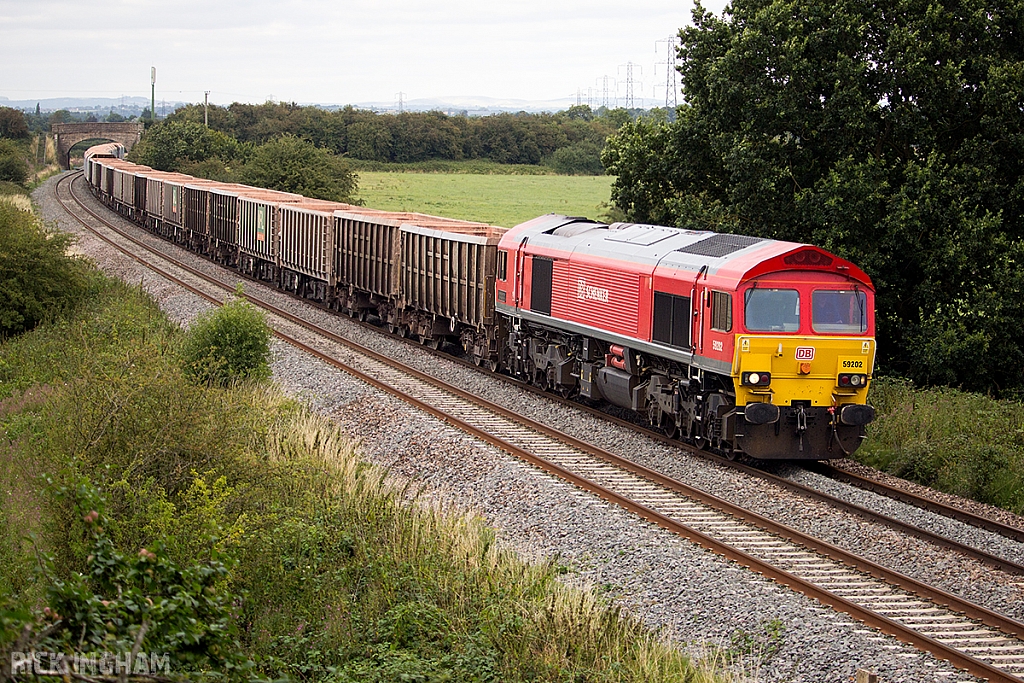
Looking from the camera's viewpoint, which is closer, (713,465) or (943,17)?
(713,465)

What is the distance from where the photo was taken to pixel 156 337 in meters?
22.7

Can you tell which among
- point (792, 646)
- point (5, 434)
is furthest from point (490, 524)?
point (5, 434)

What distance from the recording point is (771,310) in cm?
1526

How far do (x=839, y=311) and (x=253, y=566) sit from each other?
9494mm

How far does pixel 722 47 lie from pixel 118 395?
19.0 m

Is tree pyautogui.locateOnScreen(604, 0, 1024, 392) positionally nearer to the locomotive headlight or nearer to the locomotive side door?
the locomotive side door

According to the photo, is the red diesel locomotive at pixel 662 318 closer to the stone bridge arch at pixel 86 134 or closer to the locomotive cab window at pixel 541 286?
the locomotive cab window at pixel 541 286

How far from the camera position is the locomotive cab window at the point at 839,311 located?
1548 centimetres

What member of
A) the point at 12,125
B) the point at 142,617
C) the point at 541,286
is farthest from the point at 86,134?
the point at 142,617

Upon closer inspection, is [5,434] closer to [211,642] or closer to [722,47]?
[211,642]

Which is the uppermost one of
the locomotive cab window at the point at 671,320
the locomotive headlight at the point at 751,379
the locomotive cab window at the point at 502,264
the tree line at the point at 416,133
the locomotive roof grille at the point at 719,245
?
the tree line at the point at 416,133

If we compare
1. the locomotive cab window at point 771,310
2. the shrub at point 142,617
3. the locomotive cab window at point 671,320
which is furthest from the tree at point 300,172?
the shrub at point 142,617

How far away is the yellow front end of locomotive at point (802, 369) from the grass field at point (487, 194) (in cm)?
3939

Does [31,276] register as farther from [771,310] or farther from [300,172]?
[300,172]
